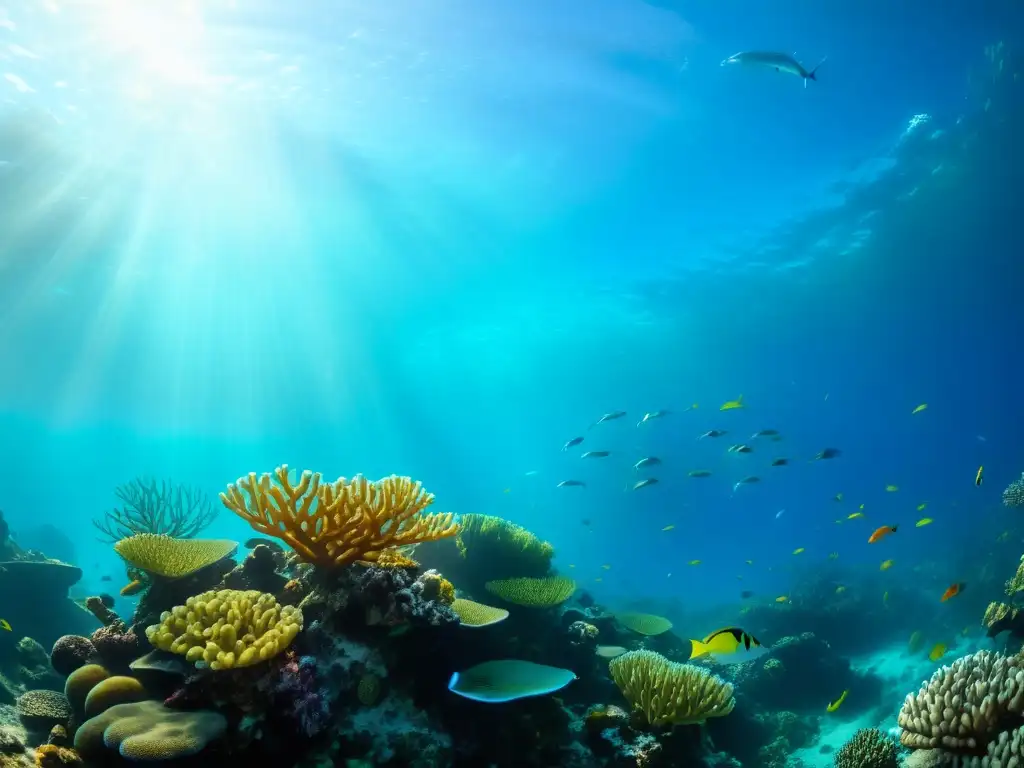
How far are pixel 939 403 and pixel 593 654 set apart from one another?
90.8 metres

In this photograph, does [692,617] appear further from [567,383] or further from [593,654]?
[567,383]

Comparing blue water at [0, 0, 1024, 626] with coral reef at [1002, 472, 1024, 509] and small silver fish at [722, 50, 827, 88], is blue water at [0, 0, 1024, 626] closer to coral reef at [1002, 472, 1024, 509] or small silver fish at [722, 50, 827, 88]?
small silver fish at [722, 50, 827, 88]

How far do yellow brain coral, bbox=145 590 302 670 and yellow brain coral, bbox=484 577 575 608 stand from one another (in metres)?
2.86

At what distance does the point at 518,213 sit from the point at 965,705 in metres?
27.2

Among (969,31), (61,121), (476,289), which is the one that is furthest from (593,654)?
(476,289)

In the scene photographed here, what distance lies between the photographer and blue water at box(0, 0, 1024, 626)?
17531 mm

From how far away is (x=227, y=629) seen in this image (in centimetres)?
344

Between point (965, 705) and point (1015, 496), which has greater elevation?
point (1015, 496)

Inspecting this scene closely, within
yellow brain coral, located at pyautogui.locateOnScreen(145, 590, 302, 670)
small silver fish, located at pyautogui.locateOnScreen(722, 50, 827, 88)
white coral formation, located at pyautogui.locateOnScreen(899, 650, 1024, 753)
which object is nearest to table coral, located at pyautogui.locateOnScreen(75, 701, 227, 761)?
yellow brain coral, located at pyautogui.locateOnScreen(145, 590, 302, 670)

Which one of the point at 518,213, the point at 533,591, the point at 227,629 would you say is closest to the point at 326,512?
the point at 227,629

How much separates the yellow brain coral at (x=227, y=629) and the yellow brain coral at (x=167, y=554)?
A: 105 cm

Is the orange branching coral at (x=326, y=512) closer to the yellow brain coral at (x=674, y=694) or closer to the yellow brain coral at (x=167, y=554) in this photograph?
→ the yellow brain coral at (x=167, y=554)

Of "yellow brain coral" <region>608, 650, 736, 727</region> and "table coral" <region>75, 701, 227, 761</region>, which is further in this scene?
"yellow brain coral" <region>608, 650, 736, 727</region>

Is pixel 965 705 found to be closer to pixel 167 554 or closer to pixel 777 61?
pixel 167 554
